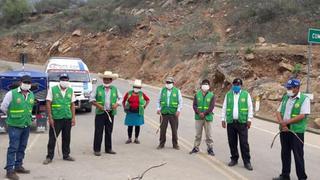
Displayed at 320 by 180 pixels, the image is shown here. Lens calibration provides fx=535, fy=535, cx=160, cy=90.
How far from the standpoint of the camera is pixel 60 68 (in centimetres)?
2166

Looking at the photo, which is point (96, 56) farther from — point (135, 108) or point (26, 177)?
point (26, 177)

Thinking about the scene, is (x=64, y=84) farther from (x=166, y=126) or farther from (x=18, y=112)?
(x=166, y=126)

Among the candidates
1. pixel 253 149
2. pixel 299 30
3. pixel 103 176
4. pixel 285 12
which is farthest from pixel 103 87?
pixel 285 12

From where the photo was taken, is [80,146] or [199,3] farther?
[199,3]

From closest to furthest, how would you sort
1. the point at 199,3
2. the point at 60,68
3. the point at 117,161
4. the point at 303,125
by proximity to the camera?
the point at 303,125 < the point at 117,161 < the point at 60,68 < the point at 199,3

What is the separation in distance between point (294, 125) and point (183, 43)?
127 ft

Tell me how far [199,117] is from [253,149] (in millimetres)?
1965

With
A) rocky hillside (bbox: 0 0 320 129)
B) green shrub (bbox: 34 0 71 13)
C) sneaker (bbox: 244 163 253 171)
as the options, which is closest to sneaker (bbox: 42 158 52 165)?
sneaker (bbox: 244 163 253 171)

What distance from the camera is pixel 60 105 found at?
429 inches

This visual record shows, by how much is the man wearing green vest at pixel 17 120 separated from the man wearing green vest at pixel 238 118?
3.95 meters

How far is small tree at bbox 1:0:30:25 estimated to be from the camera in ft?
266

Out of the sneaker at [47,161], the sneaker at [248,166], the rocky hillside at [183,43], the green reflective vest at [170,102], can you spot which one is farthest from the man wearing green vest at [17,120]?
the rocky hillside at [183,43]

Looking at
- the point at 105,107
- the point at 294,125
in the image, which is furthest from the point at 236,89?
the point at 105,107

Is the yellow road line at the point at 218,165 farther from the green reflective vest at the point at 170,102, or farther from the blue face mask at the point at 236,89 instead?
the blue face mask at the point at 236,89
